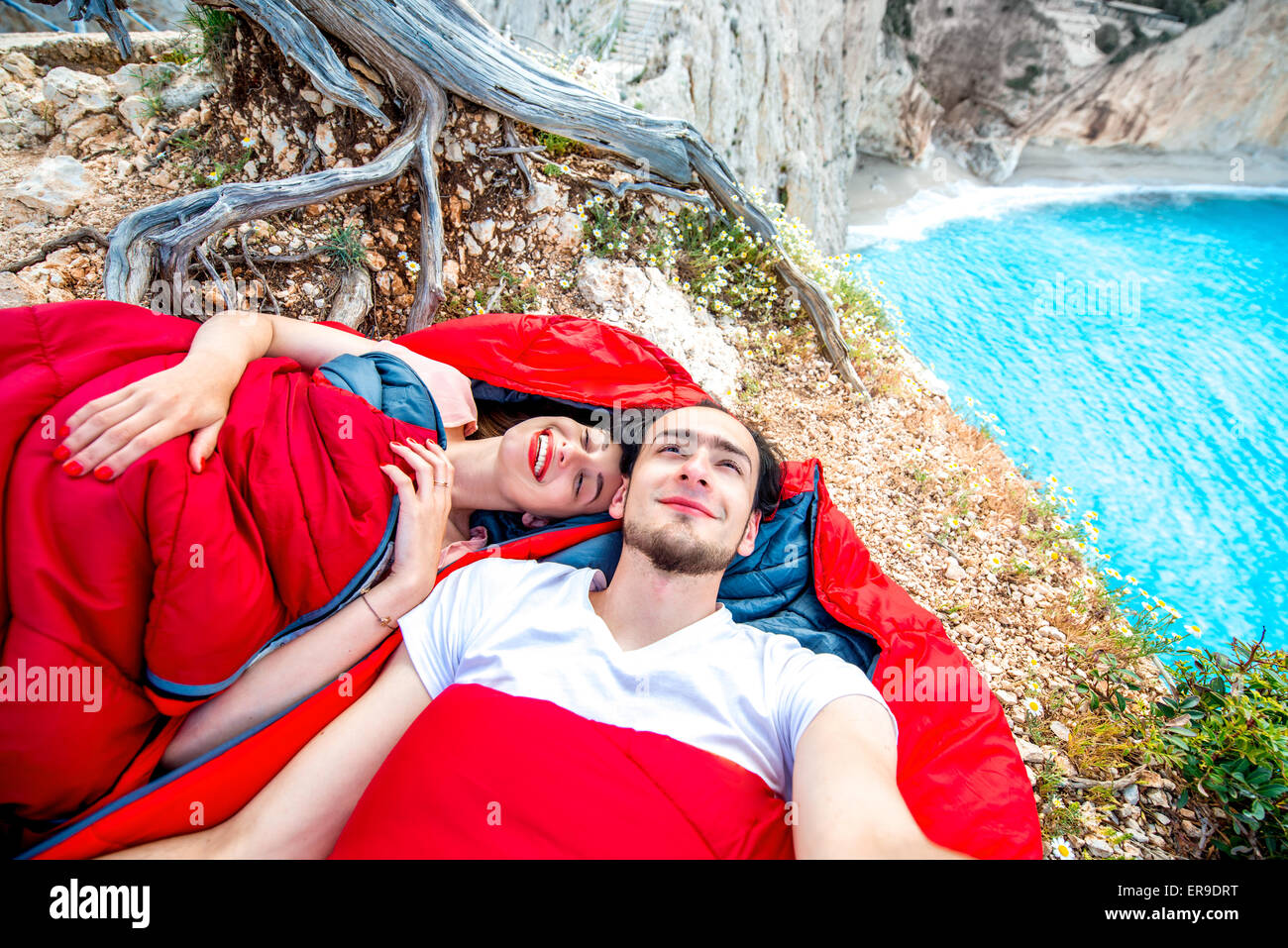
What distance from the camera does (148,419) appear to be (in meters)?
1.70

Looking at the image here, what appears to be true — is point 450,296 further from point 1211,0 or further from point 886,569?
point 1211,0

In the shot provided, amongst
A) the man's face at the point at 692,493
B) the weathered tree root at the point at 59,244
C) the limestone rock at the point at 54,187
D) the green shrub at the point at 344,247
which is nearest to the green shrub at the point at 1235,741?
the man's face at the point at 692,493

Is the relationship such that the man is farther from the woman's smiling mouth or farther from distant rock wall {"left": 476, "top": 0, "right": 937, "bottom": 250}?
distant rock wall {"left": 476, "top": 0, "right": 937, "bottom": 250}

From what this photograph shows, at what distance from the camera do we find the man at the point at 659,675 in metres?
1.63

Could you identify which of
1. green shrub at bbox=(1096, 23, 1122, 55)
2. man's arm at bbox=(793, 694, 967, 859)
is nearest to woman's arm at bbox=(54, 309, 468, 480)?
man's arm at bbox=(793, 694, 967, 859)

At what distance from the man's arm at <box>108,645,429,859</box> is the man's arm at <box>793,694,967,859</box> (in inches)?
47.5

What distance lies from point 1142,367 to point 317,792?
35.0ft

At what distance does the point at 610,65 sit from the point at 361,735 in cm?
832

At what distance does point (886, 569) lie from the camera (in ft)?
11.8

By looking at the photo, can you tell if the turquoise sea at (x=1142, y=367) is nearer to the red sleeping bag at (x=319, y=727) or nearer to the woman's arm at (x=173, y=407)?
the red sleeping bag at (x=319, y=727)

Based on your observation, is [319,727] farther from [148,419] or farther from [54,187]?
[54,187]

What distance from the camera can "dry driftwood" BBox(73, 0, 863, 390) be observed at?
330 cm

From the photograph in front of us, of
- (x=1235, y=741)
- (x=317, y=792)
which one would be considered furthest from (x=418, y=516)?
(x=1235, y=741)

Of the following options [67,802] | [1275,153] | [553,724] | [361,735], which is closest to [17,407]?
[67,802]
